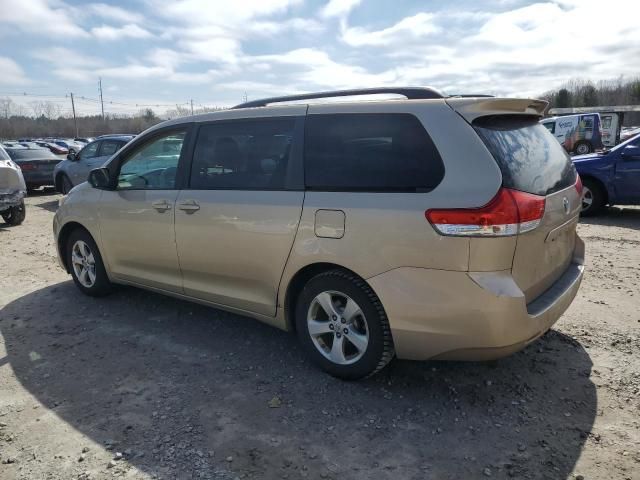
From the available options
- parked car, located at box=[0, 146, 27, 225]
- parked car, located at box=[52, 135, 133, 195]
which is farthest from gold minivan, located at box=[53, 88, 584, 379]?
parked car, located at box=[52, 135, 133, 195]

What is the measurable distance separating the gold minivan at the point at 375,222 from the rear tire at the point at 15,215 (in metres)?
6.81

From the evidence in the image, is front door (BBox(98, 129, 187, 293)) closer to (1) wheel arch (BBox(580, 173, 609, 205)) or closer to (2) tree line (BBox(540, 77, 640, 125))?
(1) wheel arch (BBox(580, 173, 609, 205))

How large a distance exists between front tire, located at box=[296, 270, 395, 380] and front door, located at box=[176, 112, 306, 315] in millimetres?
303

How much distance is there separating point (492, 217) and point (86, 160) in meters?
12.2

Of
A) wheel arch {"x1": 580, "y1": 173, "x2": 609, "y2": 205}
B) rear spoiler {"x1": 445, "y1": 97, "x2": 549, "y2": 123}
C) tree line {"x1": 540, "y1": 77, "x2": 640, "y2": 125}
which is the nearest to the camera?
rear spoiler {"x1": 445, "y1": 97, "x2": 549, "y2": 123}

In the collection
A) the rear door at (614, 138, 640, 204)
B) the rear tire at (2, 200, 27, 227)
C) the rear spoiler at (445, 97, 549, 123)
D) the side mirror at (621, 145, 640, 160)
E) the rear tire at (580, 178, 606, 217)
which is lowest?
the rear tire at (2, 200, 27, 227)

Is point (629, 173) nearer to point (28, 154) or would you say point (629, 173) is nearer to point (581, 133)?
point (28, 154)

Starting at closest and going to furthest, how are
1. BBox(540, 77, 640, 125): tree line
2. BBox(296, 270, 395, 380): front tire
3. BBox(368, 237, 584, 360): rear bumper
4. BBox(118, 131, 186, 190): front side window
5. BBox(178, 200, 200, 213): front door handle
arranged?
BBox(368, 237, 584, 360): rear bumper, BBox(296, 270, 395, 380): front tire, BBox(178, 200, 200, 213): front door handle, BBox(118, 131, 186, 190): front side window, BBox(540, 77, 640, 125): tree line

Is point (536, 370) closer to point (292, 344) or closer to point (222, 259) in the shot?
point (292, 344)

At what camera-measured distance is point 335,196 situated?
124 inches

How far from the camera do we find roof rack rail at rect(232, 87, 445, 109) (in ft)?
10.2

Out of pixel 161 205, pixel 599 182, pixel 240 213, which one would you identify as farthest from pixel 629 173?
pixel 161 205

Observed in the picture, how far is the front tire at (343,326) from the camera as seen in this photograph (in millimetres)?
3072

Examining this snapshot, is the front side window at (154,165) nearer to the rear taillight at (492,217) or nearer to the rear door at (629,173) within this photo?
the rear taillight at (492,217)
